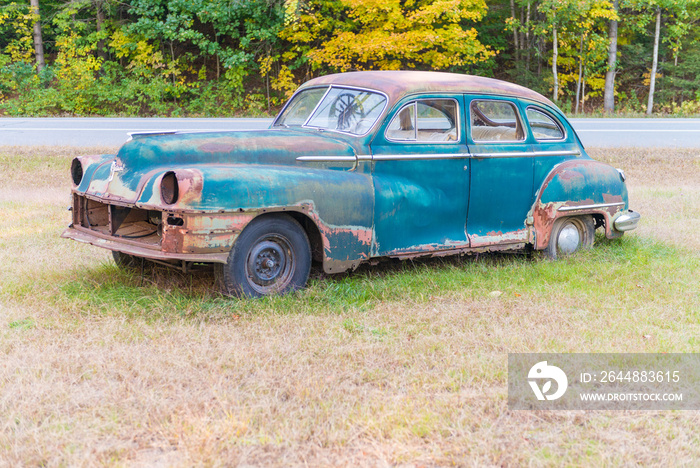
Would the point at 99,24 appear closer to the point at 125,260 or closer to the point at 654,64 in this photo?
the point at 654,64

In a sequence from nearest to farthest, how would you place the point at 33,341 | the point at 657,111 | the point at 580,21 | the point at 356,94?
the point at 33,341 < the point at 356,94 < the point at 580,21 < the point at 657,111

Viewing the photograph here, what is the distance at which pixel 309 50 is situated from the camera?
2064cm

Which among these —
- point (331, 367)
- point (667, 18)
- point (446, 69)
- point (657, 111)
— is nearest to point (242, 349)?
point (331, 367)

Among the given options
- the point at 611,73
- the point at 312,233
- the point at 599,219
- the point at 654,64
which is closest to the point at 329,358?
the point at 312,233

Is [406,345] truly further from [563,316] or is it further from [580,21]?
[580,21]

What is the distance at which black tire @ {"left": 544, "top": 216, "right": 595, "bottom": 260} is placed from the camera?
656cm

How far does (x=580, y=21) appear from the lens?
802 inches

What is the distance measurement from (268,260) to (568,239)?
10.5 feet

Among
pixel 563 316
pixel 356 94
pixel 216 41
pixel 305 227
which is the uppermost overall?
pixel 216 41

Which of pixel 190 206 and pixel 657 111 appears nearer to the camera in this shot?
pixel 190 206

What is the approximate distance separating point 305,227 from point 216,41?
55.9 ft

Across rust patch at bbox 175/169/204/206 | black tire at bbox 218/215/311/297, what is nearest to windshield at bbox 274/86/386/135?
black tire at bbox 218/215/311/297

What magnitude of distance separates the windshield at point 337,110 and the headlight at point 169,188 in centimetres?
161

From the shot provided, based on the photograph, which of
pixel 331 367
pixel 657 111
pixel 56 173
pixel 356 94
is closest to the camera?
pixel 331 367
